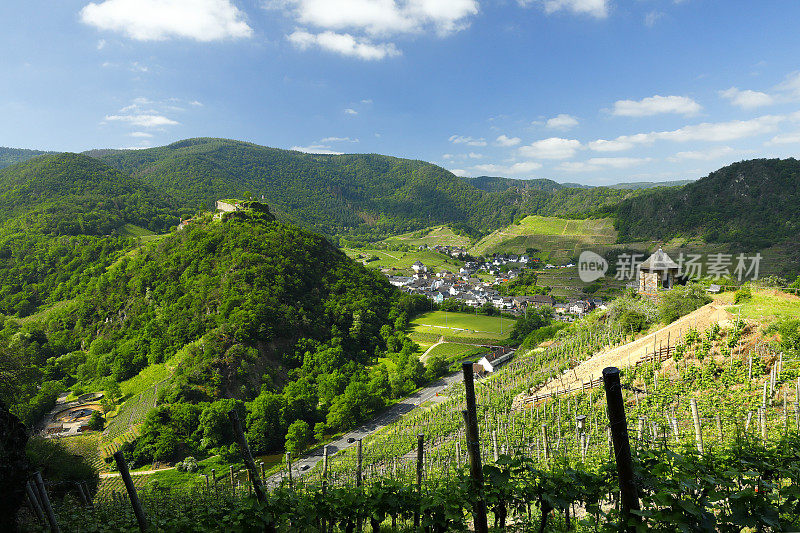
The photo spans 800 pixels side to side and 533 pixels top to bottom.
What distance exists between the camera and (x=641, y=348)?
18406mm

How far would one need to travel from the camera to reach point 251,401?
1417 inches

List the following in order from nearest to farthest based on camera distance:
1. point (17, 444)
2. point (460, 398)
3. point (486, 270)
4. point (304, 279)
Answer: point (17, 444), point (460, 398), point (304, 279), point (486, 270)

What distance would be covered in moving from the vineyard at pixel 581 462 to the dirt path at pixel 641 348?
605mm

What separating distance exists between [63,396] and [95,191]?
8310 centimetres

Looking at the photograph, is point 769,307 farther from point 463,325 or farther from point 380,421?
point 463,325

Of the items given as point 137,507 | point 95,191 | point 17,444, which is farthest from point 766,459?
point 95,191

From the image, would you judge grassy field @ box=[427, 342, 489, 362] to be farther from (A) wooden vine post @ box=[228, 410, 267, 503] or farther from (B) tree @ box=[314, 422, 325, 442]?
(A) wooden vine post @ box=[228, 410, 267, 503]

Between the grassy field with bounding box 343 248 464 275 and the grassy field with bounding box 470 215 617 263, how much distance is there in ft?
78.7

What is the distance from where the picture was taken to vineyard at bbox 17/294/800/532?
3801mm

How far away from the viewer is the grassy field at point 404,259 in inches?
4975

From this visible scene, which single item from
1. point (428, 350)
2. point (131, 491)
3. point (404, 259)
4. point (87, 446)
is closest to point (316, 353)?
point (428, 350)

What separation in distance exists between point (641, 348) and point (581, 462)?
15.6m

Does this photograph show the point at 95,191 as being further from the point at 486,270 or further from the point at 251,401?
the point at 486,270

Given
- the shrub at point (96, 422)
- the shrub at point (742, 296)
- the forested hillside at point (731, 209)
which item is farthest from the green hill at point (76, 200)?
the forested hillside at point (731, 209)
